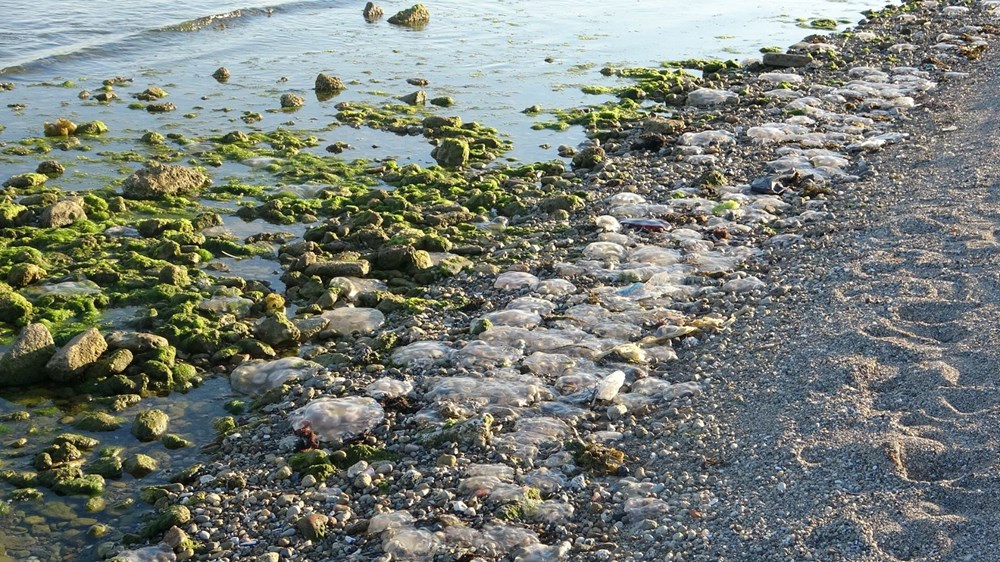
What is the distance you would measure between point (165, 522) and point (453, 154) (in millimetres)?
7989

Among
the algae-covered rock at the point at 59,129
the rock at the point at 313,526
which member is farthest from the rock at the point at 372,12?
the rock at the point at 313,526

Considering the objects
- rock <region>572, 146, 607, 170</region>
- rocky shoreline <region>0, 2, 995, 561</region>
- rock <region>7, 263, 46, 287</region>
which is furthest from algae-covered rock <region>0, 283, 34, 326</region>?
rock <region>572, 146, 607, 170</region>

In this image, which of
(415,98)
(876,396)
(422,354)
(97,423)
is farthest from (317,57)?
(876,396)

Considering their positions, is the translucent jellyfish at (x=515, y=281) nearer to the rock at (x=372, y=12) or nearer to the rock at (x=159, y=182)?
the rock at (x=159, y=182)

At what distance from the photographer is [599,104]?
1639 cm

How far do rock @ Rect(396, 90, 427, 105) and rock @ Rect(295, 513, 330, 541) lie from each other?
11015 mm

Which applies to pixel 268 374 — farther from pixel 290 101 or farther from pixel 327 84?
pixel 327 84

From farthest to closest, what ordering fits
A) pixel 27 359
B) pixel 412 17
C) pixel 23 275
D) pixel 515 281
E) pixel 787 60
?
pixel 412 17, pixel 787 60, pixel 515 281, pixel 23 275, pixel 27 359

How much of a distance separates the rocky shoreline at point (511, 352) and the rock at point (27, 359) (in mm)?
292

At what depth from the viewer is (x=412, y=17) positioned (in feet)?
76.1

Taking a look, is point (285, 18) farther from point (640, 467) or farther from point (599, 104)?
point (640, 467)

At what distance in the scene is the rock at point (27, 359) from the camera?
734 cm

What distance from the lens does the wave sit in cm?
1744

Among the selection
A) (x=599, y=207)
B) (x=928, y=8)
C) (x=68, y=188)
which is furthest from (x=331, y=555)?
(x=928, y=8)
